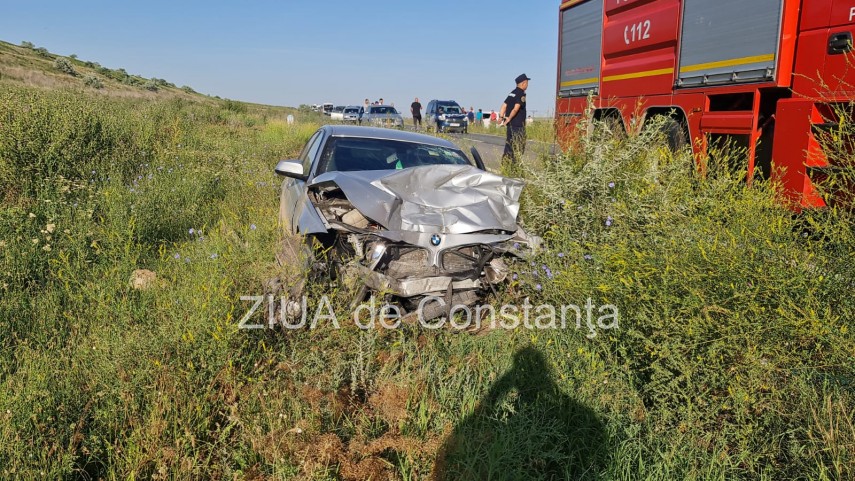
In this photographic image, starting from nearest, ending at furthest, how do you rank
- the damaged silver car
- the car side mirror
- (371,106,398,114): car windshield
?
the damaged silver car < the car side mirror < (371,106,398,114): car windshield

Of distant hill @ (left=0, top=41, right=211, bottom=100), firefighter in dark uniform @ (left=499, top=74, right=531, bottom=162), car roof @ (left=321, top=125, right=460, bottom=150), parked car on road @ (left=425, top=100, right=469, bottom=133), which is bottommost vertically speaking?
car roof @ (left=321, top=125, right=460, bottom=150)

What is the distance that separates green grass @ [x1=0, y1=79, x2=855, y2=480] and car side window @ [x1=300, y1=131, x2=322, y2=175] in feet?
5.26

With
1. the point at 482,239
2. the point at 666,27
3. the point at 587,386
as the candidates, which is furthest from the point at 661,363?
the point at 666,27

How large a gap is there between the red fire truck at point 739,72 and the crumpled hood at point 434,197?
1.96 metres

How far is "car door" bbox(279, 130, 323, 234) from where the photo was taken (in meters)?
5.00

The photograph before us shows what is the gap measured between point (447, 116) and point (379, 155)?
30401 mm

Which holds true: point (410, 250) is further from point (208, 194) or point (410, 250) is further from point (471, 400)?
point (208, 194)

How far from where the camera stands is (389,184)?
4.53 meters

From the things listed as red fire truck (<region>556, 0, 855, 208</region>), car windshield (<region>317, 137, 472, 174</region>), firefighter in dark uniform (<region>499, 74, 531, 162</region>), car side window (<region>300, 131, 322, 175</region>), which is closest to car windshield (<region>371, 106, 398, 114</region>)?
firefighter in dark uniform (<region>499, 74, 531, 162</region>)

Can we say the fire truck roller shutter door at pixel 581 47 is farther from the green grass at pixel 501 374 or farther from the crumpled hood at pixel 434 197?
the green grass at pixel 501 374

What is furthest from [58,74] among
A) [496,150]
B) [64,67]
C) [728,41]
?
[728,41]

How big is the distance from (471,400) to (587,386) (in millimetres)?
664

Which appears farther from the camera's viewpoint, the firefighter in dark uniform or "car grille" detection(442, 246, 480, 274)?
the firefighter in dark uniform

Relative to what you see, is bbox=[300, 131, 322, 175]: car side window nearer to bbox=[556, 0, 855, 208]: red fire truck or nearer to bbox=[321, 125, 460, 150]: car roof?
bbox=[321, 125, 460, 150]: car roof
